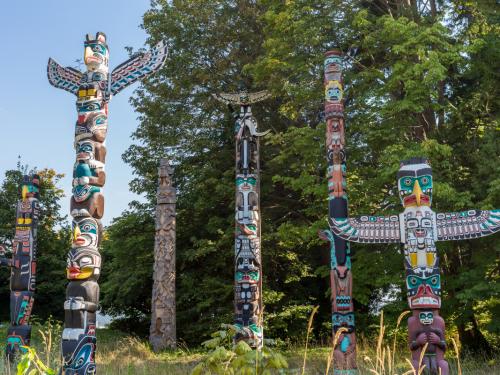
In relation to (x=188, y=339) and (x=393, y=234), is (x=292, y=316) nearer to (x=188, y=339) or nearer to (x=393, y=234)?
(x=188, y=339)

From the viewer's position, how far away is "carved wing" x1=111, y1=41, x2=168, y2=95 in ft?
28.1

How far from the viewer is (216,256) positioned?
16062mm

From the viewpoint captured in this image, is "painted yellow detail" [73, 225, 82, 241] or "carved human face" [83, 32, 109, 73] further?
"carved human face" [83, 32, 109, 73]

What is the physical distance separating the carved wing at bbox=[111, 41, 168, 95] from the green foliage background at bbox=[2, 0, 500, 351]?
4.38m

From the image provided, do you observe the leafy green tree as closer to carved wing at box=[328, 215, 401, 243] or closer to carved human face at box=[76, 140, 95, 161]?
carved wing at box=[328, 215, 401, 243]

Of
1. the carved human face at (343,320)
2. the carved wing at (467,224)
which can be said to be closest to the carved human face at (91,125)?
the carved human face at (343,320)

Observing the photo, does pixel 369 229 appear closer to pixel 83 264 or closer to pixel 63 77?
pixel 83 264

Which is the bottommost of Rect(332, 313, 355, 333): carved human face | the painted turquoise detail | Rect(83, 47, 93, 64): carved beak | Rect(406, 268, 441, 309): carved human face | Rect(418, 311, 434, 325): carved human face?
the painted turquoise detail

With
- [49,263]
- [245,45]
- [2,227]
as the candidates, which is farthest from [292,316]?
[2,227]

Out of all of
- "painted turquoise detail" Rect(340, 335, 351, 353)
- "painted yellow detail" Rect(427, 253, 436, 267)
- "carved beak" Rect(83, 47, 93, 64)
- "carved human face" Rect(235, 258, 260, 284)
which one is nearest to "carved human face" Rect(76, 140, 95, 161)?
"carved beak" Rect(83, 47, 93, 64)

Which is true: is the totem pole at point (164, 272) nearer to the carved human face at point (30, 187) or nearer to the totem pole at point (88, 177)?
the carved human face at point (30, 187)

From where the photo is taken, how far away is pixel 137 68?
8617 millimetres

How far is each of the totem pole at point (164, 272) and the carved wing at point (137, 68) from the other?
5672 mm

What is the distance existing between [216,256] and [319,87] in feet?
20.5
